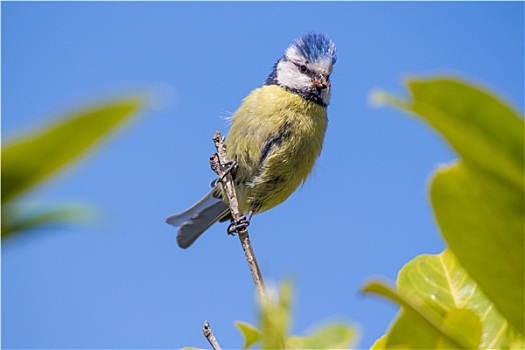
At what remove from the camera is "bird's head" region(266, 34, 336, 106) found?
5316mm

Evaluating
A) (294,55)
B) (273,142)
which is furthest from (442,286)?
(294,55)

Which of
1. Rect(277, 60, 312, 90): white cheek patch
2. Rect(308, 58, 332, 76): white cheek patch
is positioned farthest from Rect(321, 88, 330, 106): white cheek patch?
Rect(308, 58, 332, 76): white cheek patch

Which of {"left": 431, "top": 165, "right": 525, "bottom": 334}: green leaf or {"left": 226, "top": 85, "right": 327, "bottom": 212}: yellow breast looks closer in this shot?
{"left": 431, "top": 165, "right": 525, "bottom": 334}: green leaf

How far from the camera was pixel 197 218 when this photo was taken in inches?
229

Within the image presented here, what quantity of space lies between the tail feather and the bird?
17 centimetres

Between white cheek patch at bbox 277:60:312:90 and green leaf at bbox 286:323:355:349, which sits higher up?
white cheek patch at bbox 277:60:312:90

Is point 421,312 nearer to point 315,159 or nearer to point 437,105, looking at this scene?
point 437,105

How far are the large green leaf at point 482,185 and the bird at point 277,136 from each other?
411cm

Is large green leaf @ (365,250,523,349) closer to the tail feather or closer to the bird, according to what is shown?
the bird

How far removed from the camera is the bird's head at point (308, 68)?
532cm

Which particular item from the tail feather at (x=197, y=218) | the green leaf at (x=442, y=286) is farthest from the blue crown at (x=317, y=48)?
the green leaf at (x=442, y=286)

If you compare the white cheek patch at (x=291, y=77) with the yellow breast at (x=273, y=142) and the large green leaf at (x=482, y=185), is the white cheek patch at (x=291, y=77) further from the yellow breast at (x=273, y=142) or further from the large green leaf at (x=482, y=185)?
the large green leaf at (x=482, y=185)

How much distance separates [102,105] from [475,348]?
21.7 inches

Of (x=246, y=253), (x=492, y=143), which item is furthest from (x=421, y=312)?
(x=246, y=253)
